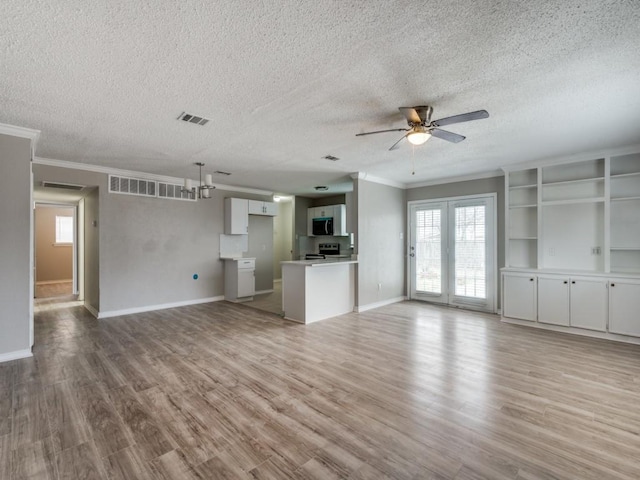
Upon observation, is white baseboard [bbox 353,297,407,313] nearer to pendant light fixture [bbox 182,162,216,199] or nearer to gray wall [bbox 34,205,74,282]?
pendant light fixture [bbox 182,162,216,199]

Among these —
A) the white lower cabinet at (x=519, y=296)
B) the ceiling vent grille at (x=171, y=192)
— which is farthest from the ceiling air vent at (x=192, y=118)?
the white lower cabinet at (x=519, y=296)

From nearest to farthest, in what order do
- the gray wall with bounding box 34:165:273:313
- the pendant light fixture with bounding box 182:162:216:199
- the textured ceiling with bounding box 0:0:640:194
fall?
the textured ceiling with bounding box 0:0:640:194 → the pendant light fixture with bounding box 182:162:216:199 → the gray wall with bounding box 34:165:273:313

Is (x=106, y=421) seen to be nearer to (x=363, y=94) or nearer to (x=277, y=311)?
(x=363, y=94)

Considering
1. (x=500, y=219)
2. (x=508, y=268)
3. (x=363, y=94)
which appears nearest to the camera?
(x=363, y=94)

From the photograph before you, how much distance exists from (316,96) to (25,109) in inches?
112

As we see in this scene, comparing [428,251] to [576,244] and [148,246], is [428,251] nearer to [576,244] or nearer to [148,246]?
[576,244]

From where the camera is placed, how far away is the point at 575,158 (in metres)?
4.66

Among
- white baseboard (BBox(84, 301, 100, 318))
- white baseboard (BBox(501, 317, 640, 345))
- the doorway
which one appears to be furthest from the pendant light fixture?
the doorway

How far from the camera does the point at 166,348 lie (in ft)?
12.7

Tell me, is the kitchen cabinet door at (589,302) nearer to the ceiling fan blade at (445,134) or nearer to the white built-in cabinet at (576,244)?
the white built-in cabinet at (576,244)

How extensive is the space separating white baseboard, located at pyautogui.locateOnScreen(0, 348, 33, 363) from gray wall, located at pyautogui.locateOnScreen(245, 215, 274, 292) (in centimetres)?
448

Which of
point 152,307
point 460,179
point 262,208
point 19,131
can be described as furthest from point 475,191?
point 19,131

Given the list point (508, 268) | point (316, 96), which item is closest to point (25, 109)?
point (316, 96)

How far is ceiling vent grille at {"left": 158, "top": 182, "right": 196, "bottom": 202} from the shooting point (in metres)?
6.11
